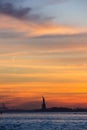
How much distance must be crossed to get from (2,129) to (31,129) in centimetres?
739

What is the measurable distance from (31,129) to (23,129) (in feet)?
5.64

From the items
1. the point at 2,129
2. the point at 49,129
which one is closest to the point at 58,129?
the point at 49,129

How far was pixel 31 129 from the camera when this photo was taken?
388 feet

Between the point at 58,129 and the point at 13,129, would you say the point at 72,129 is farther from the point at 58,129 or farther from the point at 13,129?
the point at 13,129

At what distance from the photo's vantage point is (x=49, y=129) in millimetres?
117438

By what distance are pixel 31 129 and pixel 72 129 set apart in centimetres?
957

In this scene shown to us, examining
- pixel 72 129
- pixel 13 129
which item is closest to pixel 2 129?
pixel 13 129

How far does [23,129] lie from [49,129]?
561 centimetres

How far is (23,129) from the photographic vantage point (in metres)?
118

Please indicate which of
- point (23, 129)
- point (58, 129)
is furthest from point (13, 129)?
point (58, 129)

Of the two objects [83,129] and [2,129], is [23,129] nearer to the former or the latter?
[2,129]

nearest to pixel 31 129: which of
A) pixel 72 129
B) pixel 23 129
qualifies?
pixel 23 129

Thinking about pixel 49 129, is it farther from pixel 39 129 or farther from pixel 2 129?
pixel 2 129

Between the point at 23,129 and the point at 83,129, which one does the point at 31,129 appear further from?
the point at 83,129
